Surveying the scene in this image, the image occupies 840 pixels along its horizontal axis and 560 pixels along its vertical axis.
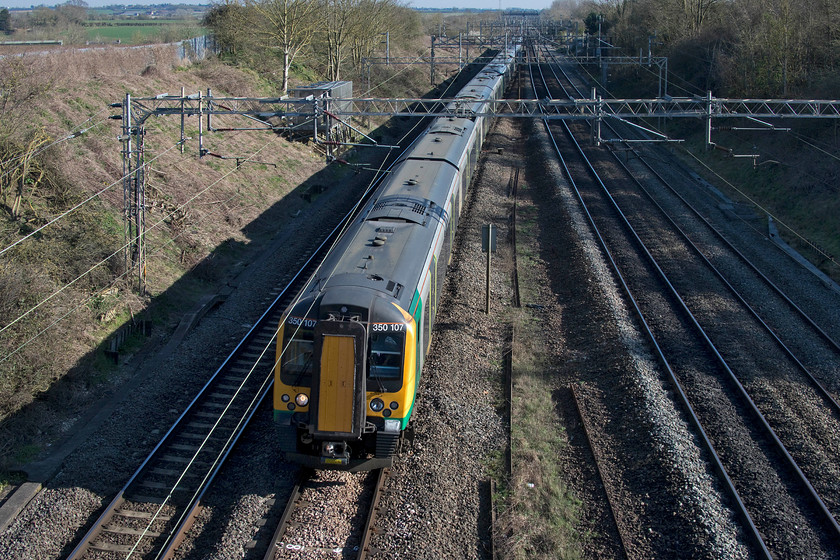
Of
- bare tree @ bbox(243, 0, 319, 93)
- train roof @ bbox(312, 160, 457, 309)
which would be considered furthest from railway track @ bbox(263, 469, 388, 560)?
bare tree @ bbox(243, 0, 319, 93)

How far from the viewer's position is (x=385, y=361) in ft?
31.8

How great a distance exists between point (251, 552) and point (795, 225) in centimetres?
2147

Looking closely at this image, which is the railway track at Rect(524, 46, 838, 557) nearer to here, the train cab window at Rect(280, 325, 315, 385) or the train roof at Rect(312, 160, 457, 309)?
the train roof at Rect(312, 160, 457, 309)

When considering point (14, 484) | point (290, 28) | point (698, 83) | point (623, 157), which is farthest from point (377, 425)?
point (698, 83)

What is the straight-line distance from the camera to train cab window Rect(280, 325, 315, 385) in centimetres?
964

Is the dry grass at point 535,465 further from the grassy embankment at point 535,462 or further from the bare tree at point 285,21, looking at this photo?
the bare tree at point 285,21

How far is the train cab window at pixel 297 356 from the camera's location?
9.64 m

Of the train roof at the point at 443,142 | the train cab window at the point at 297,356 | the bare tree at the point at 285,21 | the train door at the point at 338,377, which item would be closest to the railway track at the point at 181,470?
the train cab window at the point at 297,356

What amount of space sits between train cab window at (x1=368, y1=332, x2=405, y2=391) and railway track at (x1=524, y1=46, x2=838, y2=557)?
16.1 ft

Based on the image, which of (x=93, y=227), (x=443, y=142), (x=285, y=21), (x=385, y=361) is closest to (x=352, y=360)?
(x=385, y=361)

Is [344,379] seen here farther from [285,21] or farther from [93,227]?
[285,21]

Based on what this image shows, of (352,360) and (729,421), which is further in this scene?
(729,421)

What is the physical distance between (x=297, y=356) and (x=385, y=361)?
3.86ft

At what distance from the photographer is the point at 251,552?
8.88 metres
